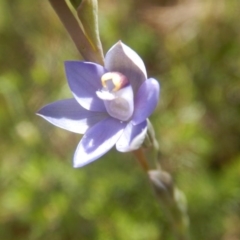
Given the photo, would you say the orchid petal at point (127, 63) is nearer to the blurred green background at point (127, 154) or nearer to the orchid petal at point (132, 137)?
the orchid petal at point (132, 137)

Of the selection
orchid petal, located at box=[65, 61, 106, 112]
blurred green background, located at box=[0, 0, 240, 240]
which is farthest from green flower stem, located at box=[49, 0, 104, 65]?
blurred green background, located at box=[0, 0, 240, 240]

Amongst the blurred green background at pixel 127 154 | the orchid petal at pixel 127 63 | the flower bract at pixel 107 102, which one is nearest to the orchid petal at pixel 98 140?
the flower bract at pixel 107 102

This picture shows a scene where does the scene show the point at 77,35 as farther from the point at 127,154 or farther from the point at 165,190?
the point at 127,154

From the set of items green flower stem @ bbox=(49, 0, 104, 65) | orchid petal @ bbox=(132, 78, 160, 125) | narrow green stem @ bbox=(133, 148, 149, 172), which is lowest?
narrow green stem @ bbox=(133, 148, 149, 172)

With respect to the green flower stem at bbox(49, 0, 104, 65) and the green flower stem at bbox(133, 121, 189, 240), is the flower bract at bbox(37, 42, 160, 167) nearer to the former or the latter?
the green flower stem at bbox(49, 0, 104, 65)

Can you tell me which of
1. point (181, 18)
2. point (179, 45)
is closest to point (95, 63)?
point (179, 45)

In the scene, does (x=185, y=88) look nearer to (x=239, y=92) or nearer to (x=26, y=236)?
(x=239, y=92)

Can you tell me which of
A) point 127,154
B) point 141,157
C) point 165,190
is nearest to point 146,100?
point 141,157
